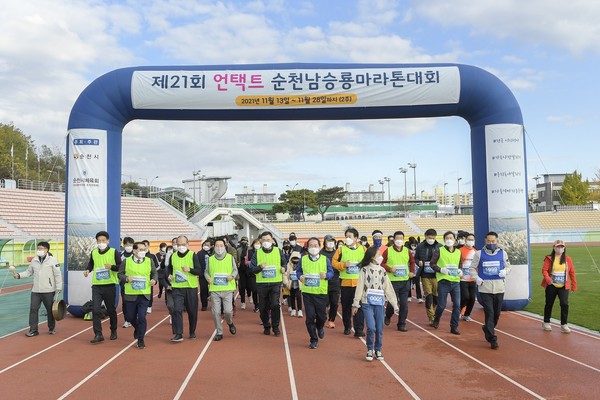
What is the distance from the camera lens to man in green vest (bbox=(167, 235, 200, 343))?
8.02m

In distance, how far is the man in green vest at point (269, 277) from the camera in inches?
334

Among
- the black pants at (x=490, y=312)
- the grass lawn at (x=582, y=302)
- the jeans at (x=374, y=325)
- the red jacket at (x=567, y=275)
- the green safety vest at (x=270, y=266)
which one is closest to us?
the jeans at (x=374, y=325)

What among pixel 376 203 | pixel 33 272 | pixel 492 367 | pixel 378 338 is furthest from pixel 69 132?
pixel 376 203

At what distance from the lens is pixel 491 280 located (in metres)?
7.54

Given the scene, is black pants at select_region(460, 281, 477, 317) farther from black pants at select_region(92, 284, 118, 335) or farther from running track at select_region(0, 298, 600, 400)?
black pants at select_region(92, 284, 118, 335)

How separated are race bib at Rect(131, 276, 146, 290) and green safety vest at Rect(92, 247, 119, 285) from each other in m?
0.61

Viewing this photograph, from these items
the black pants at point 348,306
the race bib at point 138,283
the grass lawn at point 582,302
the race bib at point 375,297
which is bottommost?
the grass lawn at point 582,302

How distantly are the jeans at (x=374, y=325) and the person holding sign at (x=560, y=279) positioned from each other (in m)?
3.63

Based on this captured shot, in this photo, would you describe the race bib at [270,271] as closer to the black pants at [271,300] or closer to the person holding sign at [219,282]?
the black pants at [271,300]

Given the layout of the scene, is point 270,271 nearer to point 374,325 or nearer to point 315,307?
point 315,307

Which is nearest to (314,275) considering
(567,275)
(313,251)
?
(313,251)

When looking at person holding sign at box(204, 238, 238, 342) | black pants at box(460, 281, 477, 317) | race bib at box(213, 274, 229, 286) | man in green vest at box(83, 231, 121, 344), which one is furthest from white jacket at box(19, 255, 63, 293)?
Answer: black pants at box(460, 281, 477, 317)

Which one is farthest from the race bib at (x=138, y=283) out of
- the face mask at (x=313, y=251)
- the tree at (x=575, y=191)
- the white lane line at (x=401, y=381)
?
the tree at (x=575, y=191)

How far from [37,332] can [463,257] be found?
8.36m
